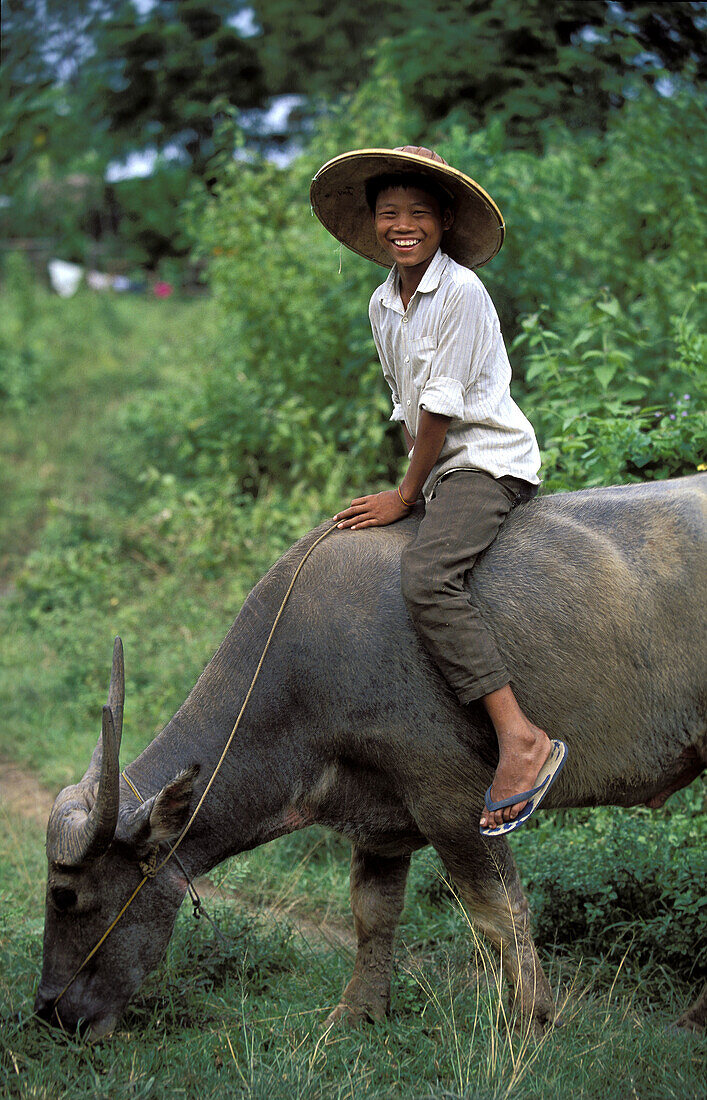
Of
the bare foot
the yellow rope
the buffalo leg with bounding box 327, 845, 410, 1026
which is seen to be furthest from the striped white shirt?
the buffalo leg with bounding box 327, 845, 410, 1026

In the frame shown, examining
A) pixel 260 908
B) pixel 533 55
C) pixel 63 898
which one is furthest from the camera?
pixel 533 55

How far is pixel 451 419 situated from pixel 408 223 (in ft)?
1.98

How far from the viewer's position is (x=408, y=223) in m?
3.04

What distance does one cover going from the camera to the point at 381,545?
321cm

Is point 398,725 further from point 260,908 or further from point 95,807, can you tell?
point 260,908

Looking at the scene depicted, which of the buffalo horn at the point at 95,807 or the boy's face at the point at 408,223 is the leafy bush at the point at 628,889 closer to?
the buffalo horn at the point at 95,807

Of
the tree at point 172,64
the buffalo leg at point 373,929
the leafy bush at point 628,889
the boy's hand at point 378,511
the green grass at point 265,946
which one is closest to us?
the green grass at point 265,946

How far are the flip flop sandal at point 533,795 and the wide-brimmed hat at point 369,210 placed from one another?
156 cm

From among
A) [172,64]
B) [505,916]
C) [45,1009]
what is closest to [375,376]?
[505,916]

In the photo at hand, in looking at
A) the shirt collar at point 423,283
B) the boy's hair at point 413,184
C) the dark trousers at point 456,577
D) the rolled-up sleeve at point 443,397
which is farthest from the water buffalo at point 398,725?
the boy's hair at point 413,184

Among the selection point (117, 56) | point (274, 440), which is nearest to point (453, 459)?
point (274, 440)

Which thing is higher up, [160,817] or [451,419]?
[451,419]

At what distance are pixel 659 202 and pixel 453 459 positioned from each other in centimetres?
470

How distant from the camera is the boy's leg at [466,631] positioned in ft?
9.43
